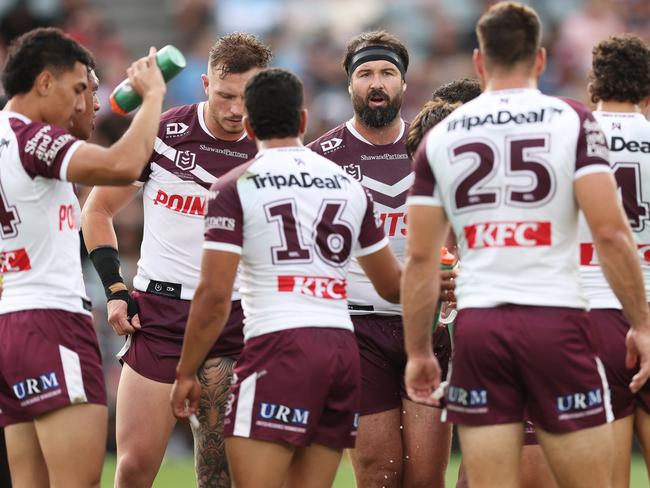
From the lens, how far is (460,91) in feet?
23.2

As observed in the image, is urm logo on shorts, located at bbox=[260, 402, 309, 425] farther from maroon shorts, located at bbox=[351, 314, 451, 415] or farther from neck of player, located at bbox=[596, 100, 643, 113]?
neck of player, located at bbox=[596, 100, 643, 113]

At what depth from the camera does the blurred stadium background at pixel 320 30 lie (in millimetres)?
14859

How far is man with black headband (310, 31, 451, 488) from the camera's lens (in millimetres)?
6793

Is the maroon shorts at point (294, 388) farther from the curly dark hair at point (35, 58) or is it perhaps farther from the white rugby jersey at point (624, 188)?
the curly dark hair at point (35, 58)

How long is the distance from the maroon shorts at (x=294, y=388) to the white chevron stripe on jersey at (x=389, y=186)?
5.53 ft

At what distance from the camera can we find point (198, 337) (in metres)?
5.45

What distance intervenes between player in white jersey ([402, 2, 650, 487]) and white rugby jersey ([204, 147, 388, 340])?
0.49 meters

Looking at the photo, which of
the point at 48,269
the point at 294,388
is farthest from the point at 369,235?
the point at 48,269

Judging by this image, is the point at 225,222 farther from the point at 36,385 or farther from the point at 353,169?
the point at 353,169

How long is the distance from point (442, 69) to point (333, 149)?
901 cm

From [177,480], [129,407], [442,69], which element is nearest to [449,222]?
[129,407]

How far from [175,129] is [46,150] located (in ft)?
5.80

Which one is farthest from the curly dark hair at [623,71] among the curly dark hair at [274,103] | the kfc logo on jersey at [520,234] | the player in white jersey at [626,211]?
the curly dark hair at [274,103]

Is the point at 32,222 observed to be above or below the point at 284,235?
A: above
